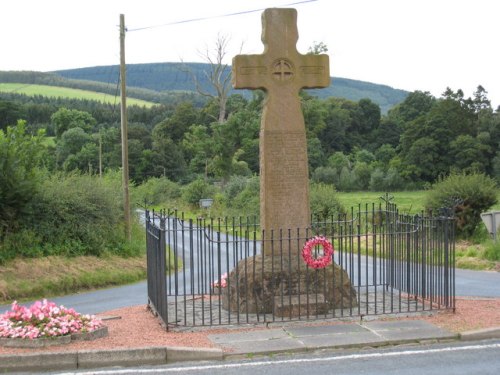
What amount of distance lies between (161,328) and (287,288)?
217 cm

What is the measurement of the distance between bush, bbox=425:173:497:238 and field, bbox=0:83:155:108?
9215 centimetres

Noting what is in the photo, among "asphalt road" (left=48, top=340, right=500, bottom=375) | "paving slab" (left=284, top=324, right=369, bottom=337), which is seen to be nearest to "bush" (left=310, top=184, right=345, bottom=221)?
"paving slab" (left=284, top=324, right=369, bottom=337)

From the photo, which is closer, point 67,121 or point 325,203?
point 325,203

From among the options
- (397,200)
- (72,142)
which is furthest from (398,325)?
(72,142)

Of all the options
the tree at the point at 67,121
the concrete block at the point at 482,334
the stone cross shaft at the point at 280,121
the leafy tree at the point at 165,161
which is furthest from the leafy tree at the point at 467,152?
the concrete block at the point at 482,334

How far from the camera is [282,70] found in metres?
12.5

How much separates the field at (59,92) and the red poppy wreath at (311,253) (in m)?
105

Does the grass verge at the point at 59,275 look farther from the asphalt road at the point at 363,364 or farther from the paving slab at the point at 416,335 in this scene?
the paving slab at the point at 416,335

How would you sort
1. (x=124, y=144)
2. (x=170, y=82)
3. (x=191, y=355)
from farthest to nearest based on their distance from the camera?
1. (x=170, y=82)
2. (x=124, y=144)
3. (x=191, y=355)

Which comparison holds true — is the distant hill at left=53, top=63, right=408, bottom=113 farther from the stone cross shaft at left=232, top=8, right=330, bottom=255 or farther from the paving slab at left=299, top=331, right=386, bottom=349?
the paving slab at left=299, top=331, right=386, bottom=349

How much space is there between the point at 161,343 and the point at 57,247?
41.4 ft

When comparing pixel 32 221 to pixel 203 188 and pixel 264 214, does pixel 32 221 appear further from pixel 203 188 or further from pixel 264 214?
pixel 203 188

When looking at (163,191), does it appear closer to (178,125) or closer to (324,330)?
(178,125)

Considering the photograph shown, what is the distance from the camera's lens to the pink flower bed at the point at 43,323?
9.55m
